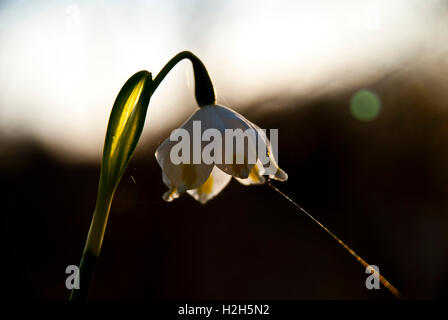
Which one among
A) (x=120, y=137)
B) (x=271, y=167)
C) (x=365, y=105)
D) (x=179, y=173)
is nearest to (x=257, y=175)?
(x=271, y=167)

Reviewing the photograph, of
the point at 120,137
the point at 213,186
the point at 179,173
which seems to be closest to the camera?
the point at 120,137

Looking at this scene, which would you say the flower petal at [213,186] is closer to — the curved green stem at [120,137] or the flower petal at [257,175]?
the flower petal at [257,175]

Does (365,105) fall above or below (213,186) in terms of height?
above

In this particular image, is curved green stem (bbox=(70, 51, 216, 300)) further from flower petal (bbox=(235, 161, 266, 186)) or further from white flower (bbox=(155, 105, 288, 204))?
flower petal (bbox=(235, 161, 266, 186))

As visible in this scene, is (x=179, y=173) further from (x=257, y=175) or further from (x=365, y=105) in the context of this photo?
(x=365, y=105)

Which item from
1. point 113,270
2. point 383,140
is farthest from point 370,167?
point 113,270

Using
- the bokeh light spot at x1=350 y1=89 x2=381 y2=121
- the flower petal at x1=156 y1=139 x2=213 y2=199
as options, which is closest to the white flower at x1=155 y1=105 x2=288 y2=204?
the flower petal at x1=156 y1=139 x2=213 y2=199
